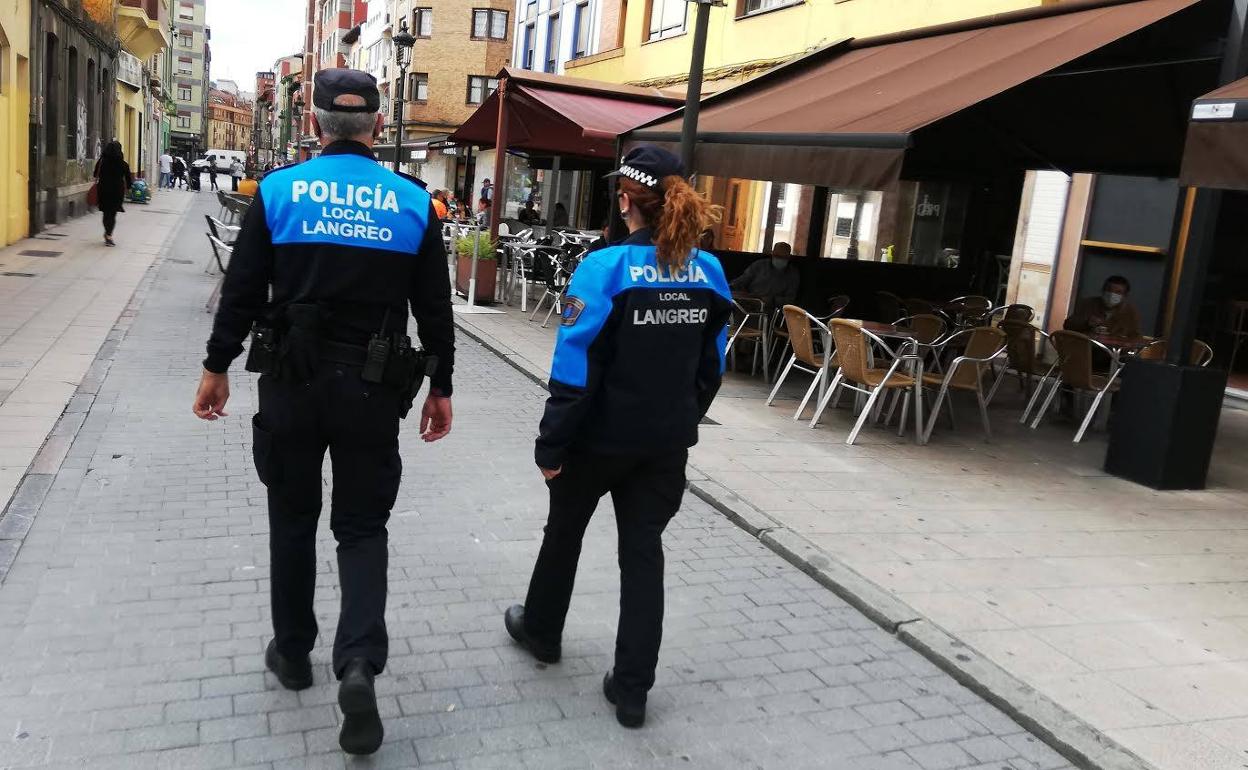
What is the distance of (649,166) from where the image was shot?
10.7ft

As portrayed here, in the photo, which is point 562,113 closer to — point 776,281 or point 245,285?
point 776,281

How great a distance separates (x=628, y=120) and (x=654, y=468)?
10.3 m

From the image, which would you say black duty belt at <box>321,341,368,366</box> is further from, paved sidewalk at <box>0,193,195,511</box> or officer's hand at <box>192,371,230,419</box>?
paved sidewalk at <box>0,193,195,511</box>

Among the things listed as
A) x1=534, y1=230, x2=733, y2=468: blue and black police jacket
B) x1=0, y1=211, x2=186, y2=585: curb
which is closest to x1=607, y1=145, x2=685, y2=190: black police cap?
x1=534, y1=230, x2=733, y2=468: blue and black police jacket

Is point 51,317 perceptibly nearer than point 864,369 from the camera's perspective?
No

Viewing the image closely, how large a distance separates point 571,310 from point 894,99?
5808 mm

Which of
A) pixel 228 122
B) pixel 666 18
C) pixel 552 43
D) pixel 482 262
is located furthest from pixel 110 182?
pixel 228 122

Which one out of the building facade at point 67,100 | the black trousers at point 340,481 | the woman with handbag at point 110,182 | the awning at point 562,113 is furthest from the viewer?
the building facade at point 67,100

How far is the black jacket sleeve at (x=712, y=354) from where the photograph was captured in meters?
3.45

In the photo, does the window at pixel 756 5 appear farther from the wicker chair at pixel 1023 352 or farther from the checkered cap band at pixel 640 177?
the checkered cap band at pixel 640 177

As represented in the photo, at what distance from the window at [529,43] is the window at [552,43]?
99cm

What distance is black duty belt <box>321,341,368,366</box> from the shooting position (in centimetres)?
298

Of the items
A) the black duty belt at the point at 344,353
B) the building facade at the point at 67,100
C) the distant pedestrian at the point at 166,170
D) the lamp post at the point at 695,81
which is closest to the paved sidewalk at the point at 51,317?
the building facade at the point at 67,100

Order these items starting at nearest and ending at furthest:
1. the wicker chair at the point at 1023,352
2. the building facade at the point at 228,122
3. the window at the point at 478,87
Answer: the wicker chair at the point at 1023,352, the window at the point at 478,87, the building facade at the point at 228,122
